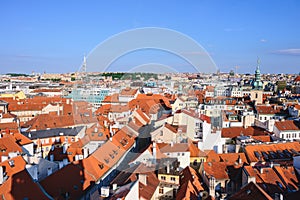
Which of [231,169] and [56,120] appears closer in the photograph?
[231,169]

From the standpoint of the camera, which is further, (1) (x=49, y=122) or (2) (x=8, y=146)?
(1) (x=49, y=122)

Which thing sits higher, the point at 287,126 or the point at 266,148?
the point at 287,126

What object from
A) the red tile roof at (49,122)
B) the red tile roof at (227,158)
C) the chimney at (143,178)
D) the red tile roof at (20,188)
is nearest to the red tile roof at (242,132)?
the red tile roof at (227,158)

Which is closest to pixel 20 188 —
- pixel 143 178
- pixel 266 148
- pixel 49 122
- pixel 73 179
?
pixel 73 179

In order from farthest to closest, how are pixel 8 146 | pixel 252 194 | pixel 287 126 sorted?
pixel 287 126 → pixel 8 146 → pixel 252 194

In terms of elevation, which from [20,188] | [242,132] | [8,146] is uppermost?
[8,146]

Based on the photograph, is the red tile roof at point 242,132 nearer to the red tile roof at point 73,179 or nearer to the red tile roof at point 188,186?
the red tile roof at point 188,186

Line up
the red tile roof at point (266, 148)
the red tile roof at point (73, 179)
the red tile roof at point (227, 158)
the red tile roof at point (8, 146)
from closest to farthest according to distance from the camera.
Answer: the red tile roof at point (73, 179), the red tile roof at point (8, 146), the red tile roof at point (227, 158), the red tile roof at point (266, 148)

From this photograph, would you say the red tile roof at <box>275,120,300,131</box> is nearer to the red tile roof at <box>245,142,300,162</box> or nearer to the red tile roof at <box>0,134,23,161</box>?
the red tile roof at <box>245,142,300,162</box>

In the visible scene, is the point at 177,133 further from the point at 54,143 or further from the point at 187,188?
the point at 54,143

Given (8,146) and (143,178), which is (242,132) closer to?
(143,178)

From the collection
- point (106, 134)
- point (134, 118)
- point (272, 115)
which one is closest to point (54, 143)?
point (106, 134)
